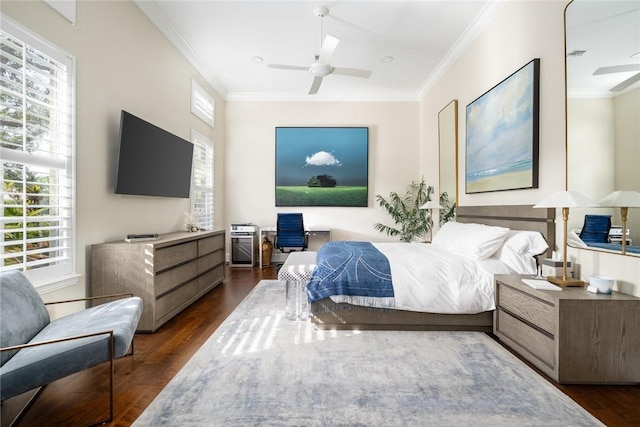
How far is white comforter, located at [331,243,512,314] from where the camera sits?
258 cm

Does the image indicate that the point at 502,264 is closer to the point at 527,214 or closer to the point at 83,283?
the point at 527,214

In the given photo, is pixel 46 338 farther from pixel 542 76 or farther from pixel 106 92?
pixel 542 76

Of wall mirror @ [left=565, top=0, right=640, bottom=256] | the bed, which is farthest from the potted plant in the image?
wall mirror @ [left=565, top=0, right=640, bottom=256]

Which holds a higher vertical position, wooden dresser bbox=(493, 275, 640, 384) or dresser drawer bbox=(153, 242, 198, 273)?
dresser drawer bbox=(153, 242, 198, 273)

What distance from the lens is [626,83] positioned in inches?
77.2

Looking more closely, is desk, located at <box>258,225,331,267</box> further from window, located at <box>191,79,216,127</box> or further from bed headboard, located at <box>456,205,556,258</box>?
bed headboard, located at <box>456,205,556,258</box>

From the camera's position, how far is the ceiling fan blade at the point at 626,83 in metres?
1.90

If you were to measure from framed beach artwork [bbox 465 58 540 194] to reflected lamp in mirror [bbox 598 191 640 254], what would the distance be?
2.52 ft

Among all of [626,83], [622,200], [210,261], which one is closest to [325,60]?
[626,83]

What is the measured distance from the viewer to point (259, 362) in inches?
84.4

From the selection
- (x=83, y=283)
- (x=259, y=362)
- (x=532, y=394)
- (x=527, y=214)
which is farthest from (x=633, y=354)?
(x=83, y=283)

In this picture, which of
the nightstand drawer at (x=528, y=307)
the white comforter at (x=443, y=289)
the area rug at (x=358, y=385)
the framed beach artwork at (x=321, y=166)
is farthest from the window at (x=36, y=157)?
the framed beach artwork at (x=321, y=166)

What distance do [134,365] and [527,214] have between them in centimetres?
356

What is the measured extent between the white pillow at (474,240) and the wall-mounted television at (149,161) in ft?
11.1
